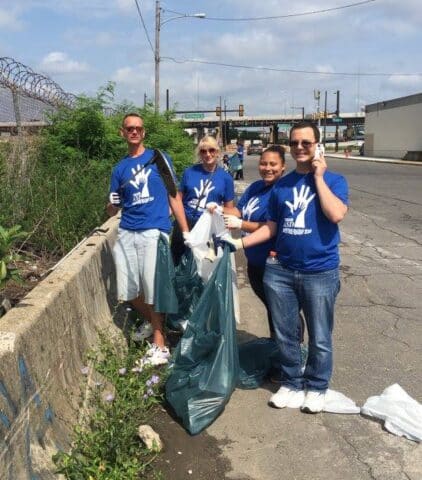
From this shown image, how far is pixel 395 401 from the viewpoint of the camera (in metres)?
3.61

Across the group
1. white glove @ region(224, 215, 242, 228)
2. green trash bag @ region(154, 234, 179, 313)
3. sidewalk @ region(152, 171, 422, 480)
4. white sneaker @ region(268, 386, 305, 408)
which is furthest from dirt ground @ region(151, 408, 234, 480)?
white glove @ region(224, 215, 242, 228)

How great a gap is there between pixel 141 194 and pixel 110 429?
1969 mm

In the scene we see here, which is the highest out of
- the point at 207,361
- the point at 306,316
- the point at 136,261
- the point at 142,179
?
the point at 142,179

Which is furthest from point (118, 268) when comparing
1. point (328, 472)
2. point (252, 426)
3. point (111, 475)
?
point (328, 472)

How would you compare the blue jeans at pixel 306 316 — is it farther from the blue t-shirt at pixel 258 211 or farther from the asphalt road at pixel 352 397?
the blue t-shirt at pixel 258 211

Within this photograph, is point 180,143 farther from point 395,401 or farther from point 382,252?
point 395,401

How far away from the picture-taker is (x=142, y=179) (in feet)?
14.3

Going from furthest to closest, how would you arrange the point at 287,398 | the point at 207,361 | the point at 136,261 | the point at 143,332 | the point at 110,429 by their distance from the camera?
1. the point at 143,332
2. the point at 136,261
3. the point at 287,398
4. the point at 207,361
5. the point at 110,429

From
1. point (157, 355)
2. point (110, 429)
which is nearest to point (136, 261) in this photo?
point (157, 355)

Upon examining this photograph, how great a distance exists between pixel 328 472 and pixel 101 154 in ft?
25.1

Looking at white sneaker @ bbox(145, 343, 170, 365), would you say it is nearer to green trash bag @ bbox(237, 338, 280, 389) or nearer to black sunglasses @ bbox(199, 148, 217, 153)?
green trash bag @ bbox(237, 338, 280, 389)

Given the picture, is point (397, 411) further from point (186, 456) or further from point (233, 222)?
point (233, 222)

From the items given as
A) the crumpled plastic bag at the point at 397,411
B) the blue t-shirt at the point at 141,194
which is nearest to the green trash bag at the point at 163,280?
the blue t-shirt at the point at 141,194

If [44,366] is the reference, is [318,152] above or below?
above
